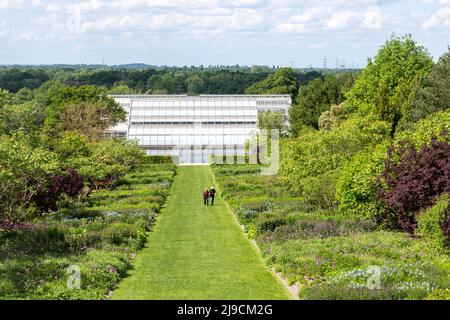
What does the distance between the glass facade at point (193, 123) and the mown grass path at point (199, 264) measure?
4086 cm

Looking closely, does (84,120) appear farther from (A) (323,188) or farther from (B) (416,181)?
(B) (416,181)

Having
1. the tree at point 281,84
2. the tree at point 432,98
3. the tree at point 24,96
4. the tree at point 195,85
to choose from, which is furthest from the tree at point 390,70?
the tree at point 195,85

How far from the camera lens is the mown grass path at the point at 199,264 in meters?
18.2

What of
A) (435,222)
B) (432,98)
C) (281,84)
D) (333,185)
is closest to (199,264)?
(435,222)

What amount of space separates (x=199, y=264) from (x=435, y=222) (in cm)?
764

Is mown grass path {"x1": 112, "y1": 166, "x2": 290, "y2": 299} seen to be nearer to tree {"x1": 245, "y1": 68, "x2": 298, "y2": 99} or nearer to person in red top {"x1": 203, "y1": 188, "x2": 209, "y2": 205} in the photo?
person in red top {"x1": 203, "y1": 188, "x2": 209, "y2": 205}

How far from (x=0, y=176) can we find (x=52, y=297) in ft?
22.6

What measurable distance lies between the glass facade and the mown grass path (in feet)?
134

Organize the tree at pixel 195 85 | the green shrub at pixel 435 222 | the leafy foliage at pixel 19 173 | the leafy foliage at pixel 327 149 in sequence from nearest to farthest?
the green shrub at pixel 435 222, the leafy foliage at pixel 19 173, the leafy foliage at pixel 327 149, the tree at pixel 195 85

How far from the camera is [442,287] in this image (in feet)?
56.3

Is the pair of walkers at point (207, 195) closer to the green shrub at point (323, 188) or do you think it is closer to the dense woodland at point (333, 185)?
the dense woodland at point (333, 185)

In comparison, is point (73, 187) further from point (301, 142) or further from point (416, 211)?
point (416, 211)

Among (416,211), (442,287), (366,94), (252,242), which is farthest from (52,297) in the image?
(366,94)

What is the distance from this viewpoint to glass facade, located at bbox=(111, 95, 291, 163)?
77000mm
